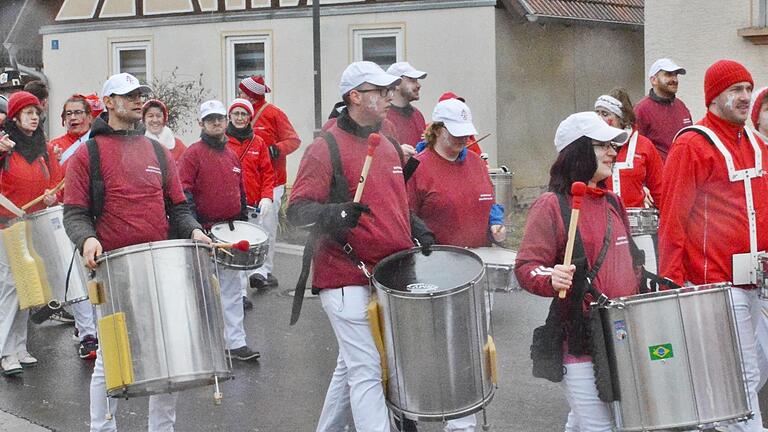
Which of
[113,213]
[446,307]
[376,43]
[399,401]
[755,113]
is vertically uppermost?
[376,43]

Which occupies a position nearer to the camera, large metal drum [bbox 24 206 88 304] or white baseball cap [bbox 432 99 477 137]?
white baseball cap [bbox 432 99 477 137]

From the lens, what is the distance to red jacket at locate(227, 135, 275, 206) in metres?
9.58

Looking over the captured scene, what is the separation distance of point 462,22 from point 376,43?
170 centimetres

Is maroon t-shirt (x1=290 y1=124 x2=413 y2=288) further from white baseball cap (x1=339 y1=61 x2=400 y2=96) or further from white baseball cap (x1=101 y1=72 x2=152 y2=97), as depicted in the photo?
white baseball cap (x1=101 y1=72 x2=152 y2=97)

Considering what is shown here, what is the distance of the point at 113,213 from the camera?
17.3 feet

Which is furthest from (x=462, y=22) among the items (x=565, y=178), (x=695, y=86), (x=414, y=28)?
(x=565, y=178)

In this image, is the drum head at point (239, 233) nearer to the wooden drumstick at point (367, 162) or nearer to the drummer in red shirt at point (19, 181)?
the drummer in red shirt at point (19, 181)

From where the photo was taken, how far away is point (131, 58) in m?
20.7

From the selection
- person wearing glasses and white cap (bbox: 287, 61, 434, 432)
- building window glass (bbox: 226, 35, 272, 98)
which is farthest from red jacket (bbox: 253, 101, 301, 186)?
building window glass (bbox: 226, 35, 272, 98)

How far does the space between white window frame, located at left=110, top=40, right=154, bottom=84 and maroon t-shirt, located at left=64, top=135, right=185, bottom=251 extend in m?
15.3

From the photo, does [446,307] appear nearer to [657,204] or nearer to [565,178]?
[565,178]

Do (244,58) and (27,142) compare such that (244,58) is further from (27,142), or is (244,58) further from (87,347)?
(87,347)

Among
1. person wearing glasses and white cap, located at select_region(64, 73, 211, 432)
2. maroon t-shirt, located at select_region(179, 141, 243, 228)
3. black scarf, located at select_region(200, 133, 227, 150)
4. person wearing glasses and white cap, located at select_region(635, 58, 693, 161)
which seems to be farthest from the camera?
person wearing glasses and white cap, located at select_region(635, 58, 693, 161)

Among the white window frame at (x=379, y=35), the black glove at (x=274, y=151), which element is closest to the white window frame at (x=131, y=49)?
the white window frame at (x=379, y=35)
